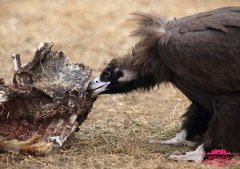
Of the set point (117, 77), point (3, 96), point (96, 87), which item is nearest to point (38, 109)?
point (3, 96)

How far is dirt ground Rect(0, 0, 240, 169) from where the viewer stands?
6.91 meters

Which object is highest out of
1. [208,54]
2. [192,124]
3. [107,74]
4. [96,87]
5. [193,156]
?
[208,54]

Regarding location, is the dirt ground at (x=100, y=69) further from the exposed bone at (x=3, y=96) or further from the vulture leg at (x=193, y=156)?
the exposed bone at (x=3, y=96)

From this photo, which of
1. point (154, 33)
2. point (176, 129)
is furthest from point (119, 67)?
point (176, 129)

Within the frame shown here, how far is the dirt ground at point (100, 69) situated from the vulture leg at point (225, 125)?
0.43 meters

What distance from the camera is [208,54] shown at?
6848mm

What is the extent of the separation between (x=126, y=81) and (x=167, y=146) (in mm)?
914

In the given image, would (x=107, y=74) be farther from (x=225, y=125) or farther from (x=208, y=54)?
(x=225, y=125)

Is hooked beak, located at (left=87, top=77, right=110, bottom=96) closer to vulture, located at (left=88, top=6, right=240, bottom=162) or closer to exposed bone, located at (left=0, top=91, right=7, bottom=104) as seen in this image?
vulture, located at (left=88, top=6, right=240, bottom=162)

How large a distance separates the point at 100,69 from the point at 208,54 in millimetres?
5418

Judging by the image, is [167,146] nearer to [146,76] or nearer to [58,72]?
[146,76]

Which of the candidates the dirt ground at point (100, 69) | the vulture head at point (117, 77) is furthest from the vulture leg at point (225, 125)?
the vulture head at point (117, 77)

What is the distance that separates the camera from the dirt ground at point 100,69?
6914mm

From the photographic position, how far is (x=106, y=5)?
16109 mm
